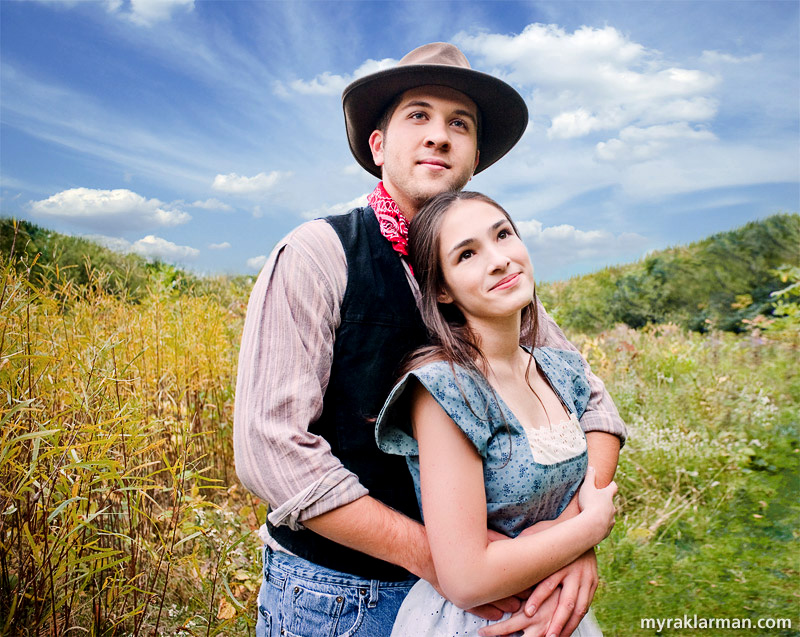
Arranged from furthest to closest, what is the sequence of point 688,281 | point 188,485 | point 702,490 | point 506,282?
1. point 688,281
2. point 702,490
3. point 188,485
4. point 506,282

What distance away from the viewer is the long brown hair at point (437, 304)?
154 cm

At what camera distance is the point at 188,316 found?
4.26 m

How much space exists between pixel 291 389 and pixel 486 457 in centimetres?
48

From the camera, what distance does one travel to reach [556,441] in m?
1.59

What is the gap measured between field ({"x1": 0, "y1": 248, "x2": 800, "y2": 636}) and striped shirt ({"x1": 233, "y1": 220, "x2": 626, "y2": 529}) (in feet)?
1.52

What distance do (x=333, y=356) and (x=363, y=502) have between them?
372 millimetres

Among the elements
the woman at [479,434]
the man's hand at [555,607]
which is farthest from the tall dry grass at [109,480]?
the man's hand at [555,607]

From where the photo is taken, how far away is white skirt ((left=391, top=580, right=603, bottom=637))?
146cm

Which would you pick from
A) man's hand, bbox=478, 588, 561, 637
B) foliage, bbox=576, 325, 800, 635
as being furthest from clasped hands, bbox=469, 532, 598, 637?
foliage, bbox=576, 325, 800, 635

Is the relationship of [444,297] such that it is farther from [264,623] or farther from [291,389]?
[264,623]

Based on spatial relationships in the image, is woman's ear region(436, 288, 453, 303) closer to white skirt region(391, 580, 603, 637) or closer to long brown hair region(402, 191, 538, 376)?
long brown hair region(402, 191, 538, 376)

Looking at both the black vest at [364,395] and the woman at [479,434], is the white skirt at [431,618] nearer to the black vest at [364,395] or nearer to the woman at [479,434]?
the woman at [479,434]

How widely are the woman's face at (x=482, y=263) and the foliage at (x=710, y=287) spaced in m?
7.64

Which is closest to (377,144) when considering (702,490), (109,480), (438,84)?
(438,84)
